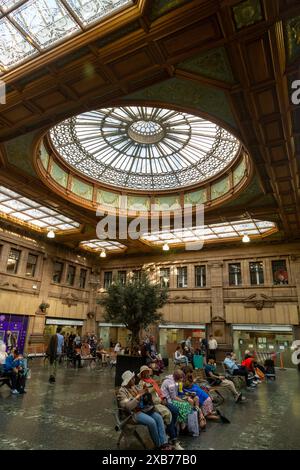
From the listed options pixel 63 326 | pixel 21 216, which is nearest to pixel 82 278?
pixel 63 326

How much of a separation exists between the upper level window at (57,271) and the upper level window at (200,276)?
11012 mm

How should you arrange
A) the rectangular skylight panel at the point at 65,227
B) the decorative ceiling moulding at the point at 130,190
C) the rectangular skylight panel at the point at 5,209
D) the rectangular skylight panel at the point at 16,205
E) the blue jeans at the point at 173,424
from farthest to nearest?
the rectangular skylight panel at the point at 65,227
the rectangular skylight panel at the point at 5,209
the rectangular skylight panel at the point at 16,205
the decorative ceiling moulding at the point at 130,190
the blue jeans at the point at 173,424

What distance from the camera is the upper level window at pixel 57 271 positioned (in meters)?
23.9

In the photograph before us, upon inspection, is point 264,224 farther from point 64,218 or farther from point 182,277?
point 64,218

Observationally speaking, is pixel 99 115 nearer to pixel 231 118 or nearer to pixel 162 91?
pixel 162 91

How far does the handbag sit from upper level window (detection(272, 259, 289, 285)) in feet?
56.7

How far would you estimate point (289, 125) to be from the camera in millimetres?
9117

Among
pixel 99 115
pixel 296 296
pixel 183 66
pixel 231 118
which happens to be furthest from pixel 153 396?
pixel 296 296

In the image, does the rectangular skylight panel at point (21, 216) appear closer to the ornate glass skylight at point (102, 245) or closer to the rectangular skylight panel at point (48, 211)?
the rectangular skylight panel at point (48, 211)

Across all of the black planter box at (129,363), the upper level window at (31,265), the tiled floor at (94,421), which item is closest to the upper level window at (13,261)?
the upper level window at (31,265)

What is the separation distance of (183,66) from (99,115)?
544cm

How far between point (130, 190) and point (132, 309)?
929cm

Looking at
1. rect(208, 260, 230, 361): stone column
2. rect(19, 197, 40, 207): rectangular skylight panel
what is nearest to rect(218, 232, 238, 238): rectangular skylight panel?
rect(208, 260, 230, 361): stone column

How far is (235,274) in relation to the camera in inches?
895
